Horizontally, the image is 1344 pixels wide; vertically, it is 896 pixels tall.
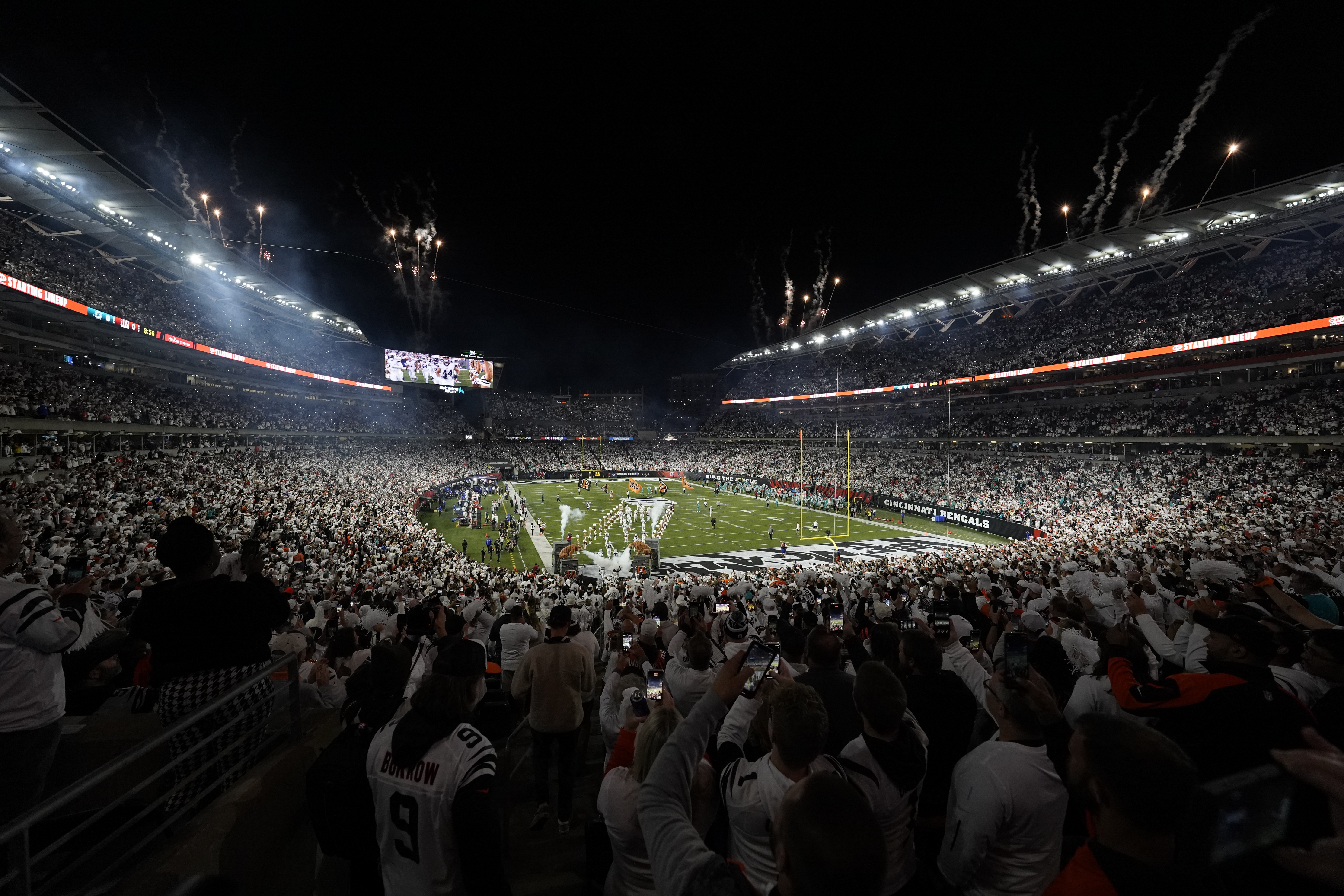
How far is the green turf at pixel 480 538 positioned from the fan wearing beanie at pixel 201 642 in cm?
2355

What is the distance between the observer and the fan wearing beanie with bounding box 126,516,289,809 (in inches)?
126

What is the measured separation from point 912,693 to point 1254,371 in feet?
161

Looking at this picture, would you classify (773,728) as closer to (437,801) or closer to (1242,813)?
(1242,813)

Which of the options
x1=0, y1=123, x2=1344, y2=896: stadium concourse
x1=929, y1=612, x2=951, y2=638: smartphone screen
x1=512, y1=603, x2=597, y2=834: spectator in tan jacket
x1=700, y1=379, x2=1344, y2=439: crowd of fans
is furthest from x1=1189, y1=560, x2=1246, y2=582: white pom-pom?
x1=700, y1=379, x2=1344, y2=439: crowd of fans

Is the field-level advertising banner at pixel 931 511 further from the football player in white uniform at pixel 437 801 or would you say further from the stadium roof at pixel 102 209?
the stadium roof at pixel 102 209

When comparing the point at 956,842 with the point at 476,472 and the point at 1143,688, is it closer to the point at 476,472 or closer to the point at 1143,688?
the point at 1143,688

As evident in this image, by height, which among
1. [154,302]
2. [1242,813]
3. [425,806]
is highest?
[154,302]

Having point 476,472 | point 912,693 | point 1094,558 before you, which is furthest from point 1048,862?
point 476,472

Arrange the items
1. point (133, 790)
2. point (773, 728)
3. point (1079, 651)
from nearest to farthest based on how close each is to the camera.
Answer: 1. point (773, 728)
2. point (133, 790)
3. point (1079, 651)

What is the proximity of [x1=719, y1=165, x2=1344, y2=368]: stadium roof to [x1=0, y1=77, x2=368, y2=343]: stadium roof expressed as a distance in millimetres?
49886

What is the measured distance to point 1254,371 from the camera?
116 feet

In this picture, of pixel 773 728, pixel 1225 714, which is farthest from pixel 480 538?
pixel 1225 714

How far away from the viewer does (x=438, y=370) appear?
76625mm

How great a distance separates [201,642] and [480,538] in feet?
101
